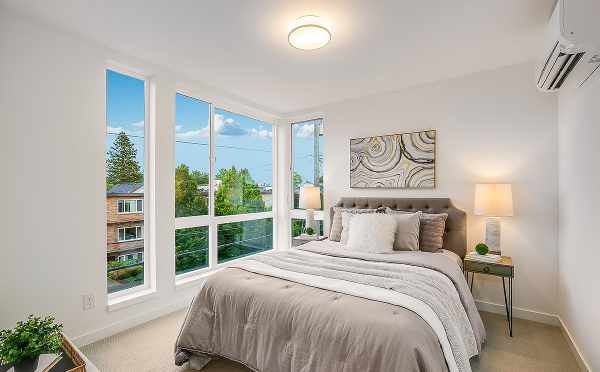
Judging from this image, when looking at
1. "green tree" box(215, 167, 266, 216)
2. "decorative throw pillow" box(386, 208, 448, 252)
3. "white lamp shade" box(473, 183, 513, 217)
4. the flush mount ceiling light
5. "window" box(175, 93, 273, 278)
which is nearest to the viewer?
the flush mount ceiling light

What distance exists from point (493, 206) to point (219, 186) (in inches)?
123

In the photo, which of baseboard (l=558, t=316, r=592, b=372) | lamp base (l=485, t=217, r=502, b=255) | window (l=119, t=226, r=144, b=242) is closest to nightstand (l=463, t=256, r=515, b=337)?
lamp base (l=485, t=217, r=502, b=255)

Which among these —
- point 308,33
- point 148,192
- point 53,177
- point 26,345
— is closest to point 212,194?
point 148,192

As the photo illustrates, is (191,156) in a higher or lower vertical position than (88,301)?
higher

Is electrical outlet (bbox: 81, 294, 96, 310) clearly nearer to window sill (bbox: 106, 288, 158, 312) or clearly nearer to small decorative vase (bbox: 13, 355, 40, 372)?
window sill (bbox: 106, 288, 158, 312)

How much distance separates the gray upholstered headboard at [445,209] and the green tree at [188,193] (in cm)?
205

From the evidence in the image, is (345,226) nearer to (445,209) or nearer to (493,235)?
(445,209)

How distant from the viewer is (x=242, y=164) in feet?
A: 14.0

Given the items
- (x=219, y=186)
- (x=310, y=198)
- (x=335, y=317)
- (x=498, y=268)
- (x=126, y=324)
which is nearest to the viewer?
(x=335, y=317)

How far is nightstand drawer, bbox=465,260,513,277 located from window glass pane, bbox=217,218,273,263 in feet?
9.40

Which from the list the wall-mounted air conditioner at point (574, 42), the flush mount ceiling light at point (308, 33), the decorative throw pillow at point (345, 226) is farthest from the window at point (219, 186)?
the wall-mounted air conditioner at point (574, 42)

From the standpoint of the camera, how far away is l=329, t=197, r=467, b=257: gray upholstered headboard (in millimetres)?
3096

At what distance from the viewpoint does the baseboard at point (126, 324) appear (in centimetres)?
242

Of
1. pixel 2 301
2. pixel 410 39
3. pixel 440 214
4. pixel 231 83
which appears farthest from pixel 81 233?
pixel 440 214
